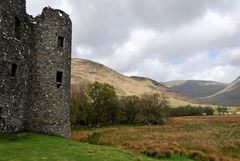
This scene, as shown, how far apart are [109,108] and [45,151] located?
62.9 m

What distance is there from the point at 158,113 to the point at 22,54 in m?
65.4

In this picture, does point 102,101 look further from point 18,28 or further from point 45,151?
point 45,151

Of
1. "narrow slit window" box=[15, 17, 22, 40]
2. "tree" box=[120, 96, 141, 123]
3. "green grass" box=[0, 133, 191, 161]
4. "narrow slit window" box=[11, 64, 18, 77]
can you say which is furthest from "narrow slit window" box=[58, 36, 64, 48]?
"tree" box=[120, 96, 141, 123]

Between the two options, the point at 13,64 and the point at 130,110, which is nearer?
the point at 13,64

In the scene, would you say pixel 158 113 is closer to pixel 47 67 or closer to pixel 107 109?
pixel 107 109

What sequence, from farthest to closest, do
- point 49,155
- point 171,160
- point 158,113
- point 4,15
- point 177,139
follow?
point 158,113
point 177,139
point 171,160
point 4,15
point 49,155

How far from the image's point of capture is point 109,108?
86188 mm

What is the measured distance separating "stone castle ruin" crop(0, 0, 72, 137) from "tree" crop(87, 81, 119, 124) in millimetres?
50059

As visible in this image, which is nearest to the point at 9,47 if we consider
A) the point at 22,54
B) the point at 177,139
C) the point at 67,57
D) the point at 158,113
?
the point at 22,54

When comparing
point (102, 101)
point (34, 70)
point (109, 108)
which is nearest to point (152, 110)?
point (109, 108)

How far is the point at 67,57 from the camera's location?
111 ft

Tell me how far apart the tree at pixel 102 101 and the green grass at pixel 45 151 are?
55.3 m

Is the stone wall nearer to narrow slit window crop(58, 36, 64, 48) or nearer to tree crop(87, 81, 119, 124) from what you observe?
narrow slit window crop(58, 36, 64, 48)

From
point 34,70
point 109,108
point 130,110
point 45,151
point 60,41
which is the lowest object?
point 45,151
